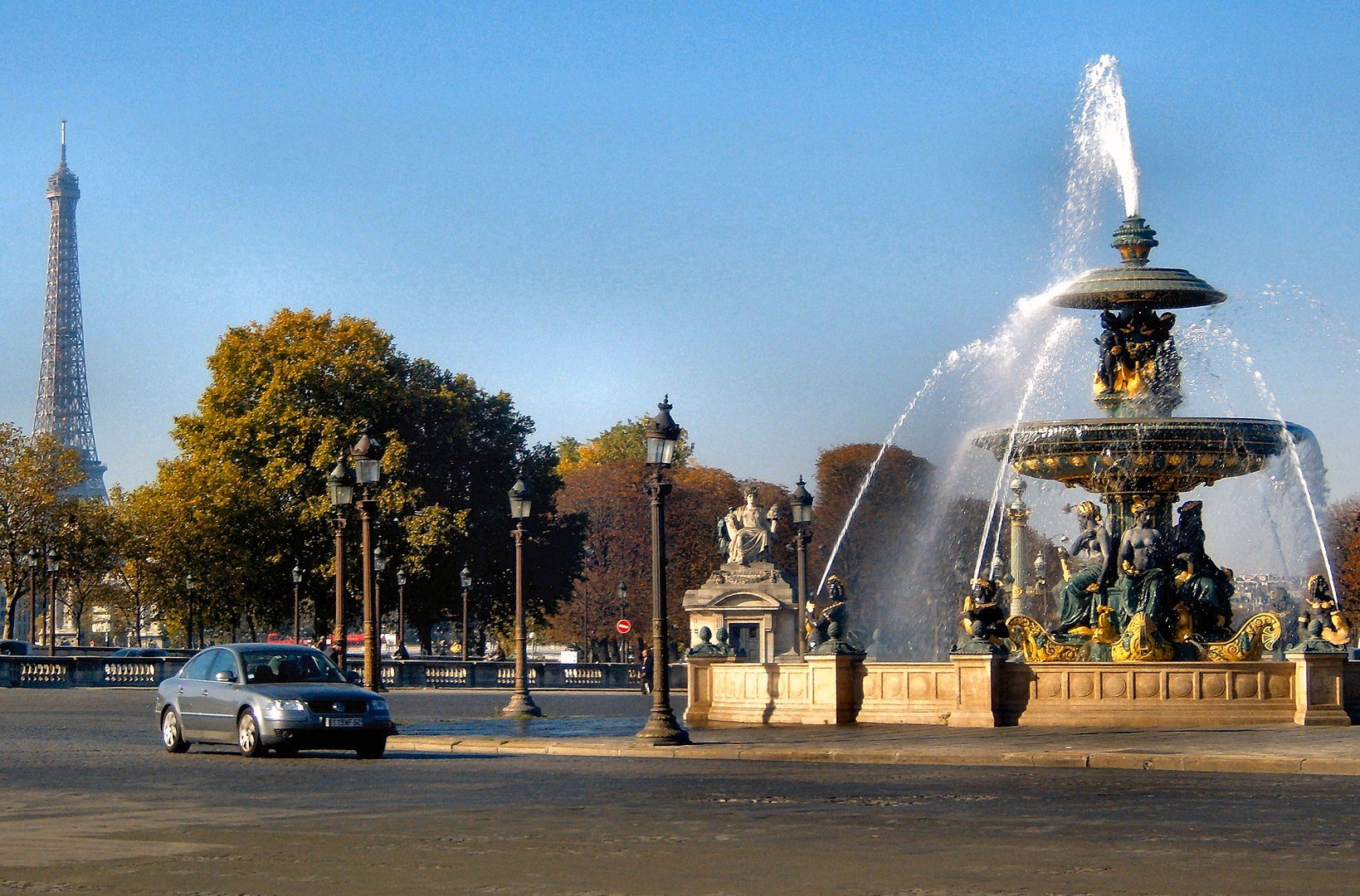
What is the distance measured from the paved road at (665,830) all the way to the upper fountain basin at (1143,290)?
39.6 ft

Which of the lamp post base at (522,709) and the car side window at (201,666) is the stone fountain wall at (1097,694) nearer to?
the lamp post base at (522,709)

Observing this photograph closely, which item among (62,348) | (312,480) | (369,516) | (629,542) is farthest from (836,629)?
(62,348)

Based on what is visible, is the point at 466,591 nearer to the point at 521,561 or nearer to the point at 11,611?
the point at 11,611

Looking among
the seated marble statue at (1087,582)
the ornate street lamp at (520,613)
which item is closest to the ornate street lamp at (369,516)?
the ornate street lamp at (520,613)

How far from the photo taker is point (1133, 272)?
30953 mm

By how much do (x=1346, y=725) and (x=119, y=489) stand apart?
78027 mm

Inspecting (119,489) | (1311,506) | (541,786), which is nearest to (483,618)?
(119,489)

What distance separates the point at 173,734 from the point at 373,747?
3134mm

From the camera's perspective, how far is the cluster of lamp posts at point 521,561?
2523cm

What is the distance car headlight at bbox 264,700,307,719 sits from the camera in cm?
2338

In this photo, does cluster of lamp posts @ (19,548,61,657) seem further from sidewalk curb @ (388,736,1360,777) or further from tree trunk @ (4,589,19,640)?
sidewalk curb @ (388,736,1360,777)

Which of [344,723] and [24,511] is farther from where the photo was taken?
[24,511]

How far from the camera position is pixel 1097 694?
27031 mm

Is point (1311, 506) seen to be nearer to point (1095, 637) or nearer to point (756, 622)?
point (1095, 637)
